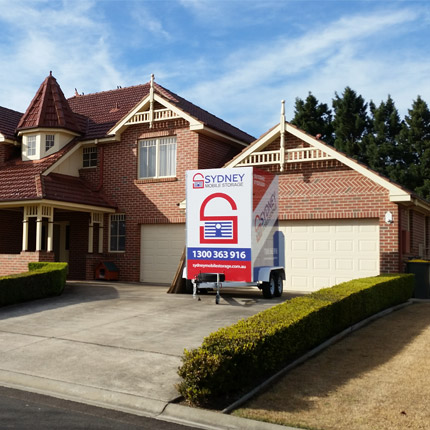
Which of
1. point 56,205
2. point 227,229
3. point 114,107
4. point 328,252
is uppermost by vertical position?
point 114,107

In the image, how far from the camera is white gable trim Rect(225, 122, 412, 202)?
15.9m

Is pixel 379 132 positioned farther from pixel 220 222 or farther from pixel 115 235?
pixel 220 222

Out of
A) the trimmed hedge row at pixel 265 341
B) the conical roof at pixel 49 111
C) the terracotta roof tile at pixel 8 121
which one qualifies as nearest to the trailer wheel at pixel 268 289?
the trimmed hedge row at pixel 265 341

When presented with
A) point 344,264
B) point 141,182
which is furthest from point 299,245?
point 141,182

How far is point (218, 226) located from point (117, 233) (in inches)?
335

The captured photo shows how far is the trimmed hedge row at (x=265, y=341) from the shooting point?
662 cm

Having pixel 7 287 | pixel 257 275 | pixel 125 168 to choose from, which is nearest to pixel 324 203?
pixel 257 275

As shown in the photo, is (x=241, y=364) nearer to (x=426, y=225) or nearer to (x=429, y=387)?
(x=429, y=387)

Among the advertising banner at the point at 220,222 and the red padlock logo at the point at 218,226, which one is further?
the red padlock logo at the point at 218,226

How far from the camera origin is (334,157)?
662 inches

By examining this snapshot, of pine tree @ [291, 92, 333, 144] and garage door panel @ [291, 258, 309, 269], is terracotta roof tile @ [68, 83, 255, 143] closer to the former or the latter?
garage door panel @ [291, 258, 309, 269]

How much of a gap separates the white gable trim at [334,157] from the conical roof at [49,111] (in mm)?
7539

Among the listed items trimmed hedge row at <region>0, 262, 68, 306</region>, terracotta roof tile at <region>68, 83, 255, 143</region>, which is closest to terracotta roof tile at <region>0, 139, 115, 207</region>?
terracotta roof tile at <region>68, 83, 255, 143</region>

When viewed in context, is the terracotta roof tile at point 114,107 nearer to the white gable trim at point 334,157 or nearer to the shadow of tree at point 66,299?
the white gable trim at point 334,157
